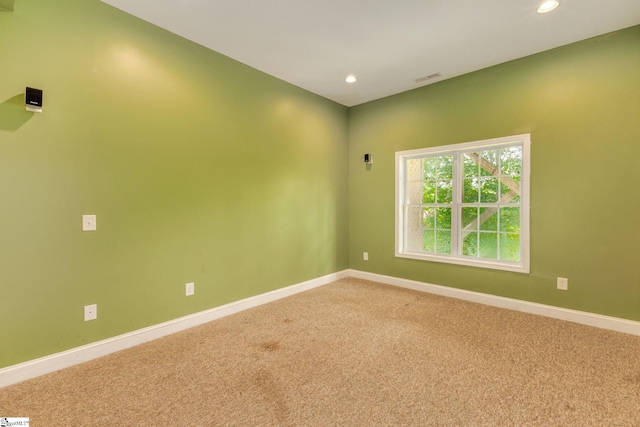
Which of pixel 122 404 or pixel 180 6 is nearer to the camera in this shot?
pixel 122 404

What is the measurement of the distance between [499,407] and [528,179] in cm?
240

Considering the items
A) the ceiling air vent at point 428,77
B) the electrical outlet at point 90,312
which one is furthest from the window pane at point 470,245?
the electrical outlet at point 90,312

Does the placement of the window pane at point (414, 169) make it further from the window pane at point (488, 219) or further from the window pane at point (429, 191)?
the window pane at point (488, 219)

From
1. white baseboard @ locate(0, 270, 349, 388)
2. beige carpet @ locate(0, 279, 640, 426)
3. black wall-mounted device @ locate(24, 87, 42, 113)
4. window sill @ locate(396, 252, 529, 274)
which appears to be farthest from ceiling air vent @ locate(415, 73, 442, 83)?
black wall-mounted device @ locate(24, 87, 42, 113)

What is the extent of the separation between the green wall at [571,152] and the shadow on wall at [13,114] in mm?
3977

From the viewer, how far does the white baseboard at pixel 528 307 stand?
262 centimetres

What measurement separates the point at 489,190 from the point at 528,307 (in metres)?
1.37

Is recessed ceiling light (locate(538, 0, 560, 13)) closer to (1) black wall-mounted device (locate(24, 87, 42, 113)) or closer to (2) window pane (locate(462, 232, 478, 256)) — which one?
(2) window pane (locate(462, 232, 478, 256))

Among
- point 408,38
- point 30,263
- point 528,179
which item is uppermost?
point 408,38

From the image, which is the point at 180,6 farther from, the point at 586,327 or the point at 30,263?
the point at 586,327

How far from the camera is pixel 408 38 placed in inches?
106

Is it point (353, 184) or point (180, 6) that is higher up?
point (180, 6)

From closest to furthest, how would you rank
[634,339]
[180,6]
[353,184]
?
[180,6]
[634,339]
[353,184]

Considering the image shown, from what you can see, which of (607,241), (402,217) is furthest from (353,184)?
(607,241)
